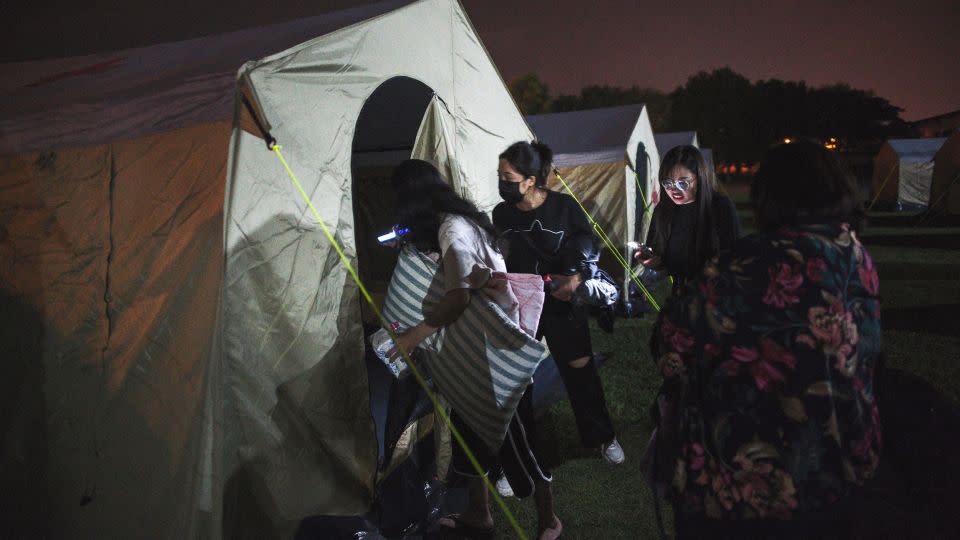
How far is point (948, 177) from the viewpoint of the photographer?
62.5 ft

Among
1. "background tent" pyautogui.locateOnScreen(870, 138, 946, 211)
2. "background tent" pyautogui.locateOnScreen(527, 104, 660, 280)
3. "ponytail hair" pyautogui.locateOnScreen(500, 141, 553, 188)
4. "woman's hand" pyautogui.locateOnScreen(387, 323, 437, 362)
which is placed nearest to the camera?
"woman's hand" pyautogui.locateOnScreen(387, 323, 437, 362)

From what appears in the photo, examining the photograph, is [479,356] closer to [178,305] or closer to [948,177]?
[178,305]

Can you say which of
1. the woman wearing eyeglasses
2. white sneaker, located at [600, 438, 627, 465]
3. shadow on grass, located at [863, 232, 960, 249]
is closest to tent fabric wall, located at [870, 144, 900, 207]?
shadow on grass, located at [863, 232, 960, 249]

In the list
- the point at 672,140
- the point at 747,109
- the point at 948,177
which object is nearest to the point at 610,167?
the point at 672,140

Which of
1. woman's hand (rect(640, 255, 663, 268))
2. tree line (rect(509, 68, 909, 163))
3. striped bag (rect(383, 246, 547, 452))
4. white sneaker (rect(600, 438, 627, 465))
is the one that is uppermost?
tree line (rect(509, 68, 909, 163))

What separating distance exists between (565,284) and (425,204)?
0.97m

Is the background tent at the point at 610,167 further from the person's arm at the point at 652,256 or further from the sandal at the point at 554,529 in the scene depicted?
the sandal at the point at 554,529

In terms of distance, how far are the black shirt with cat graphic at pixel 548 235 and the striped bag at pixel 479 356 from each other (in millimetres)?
659

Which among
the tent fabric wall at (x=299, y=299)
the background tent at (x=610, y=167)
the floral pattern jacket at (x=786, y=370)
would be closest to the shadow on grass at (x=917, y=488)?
the floral pattern jacket at (x=786, y=370)

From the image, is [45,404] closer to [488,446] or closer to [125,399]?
[125,399]

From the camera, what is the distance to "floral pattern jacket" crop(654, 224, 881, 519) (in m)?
1.49

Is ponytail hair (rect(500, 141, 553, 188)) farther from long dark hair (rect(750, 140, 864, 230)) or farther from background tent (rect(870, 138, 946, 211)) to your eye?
background tent (rect(870, 138, 946, 211))

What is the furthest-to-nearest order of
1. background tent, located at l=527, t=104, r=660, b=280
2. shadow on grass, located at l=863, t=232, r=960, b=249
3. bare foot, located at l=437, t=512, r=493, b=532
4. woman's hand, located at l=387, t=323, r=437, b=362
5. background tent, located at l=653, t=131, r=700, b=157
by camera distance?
1. background tent, located at l=653, t=131, r=700, b=157
2. shadow on grass, located at l=863, t=232, r=960, b=249
3. background tent, located at l=527, t=104, r=660, b=280
4. bare foot, located at l=437, t=512, r=493, b=532
5. woman's hand, located at l=387, t=323, r=437, b=362

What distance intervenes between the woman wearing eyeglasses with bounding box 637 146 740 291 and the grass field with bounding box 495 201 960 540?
111 centimetres
